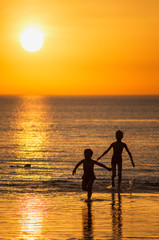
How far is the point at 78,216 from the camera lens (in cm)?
1070

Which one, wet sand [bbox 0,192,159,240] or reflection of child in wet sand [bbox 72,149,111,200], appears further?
reflection of child in wet sand [bbox 72,149,111,200]

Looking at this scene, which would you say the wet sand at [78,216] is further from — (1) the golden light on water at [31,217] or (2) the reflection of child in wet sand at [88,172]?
(2) the reflection of child in wet sand at [88,172]

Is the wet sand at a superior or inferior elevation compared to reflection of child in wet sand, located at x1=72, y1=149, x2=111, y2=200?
inferior

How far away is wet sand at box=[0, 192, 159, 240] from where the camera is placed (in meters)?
8.96

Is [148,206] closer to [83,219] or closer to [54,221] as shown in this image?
[83,219]

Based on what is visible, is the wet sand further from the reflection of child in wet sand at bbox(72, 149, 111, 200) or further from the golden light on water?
the reflection of child in wet sand at bbox(72, 149, 111, 200)

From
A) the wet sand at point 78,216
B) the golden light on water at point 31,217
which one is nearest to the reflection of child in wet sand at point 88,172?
the wet sand at point 78,216

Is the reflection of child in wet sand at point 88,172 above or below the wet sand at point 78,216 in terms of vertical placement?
above

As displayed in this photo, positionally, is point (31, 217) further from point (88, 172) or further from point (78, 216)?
point (88, 172)

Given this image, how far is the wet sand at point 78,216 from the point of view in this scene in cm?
896

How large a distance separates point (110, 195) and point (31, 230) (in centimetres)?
517

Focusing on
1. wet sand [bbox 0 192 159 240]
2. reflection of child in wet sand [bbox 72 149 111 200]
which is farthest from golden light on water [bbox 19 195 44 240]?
reflection of child in wet sand [bbox 72 149 111 200]

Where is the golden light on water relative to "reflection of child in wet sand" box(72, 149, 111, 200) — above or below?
below

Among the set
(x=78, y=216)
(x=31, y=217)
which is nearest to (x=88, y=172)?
(x=78, y=216)
